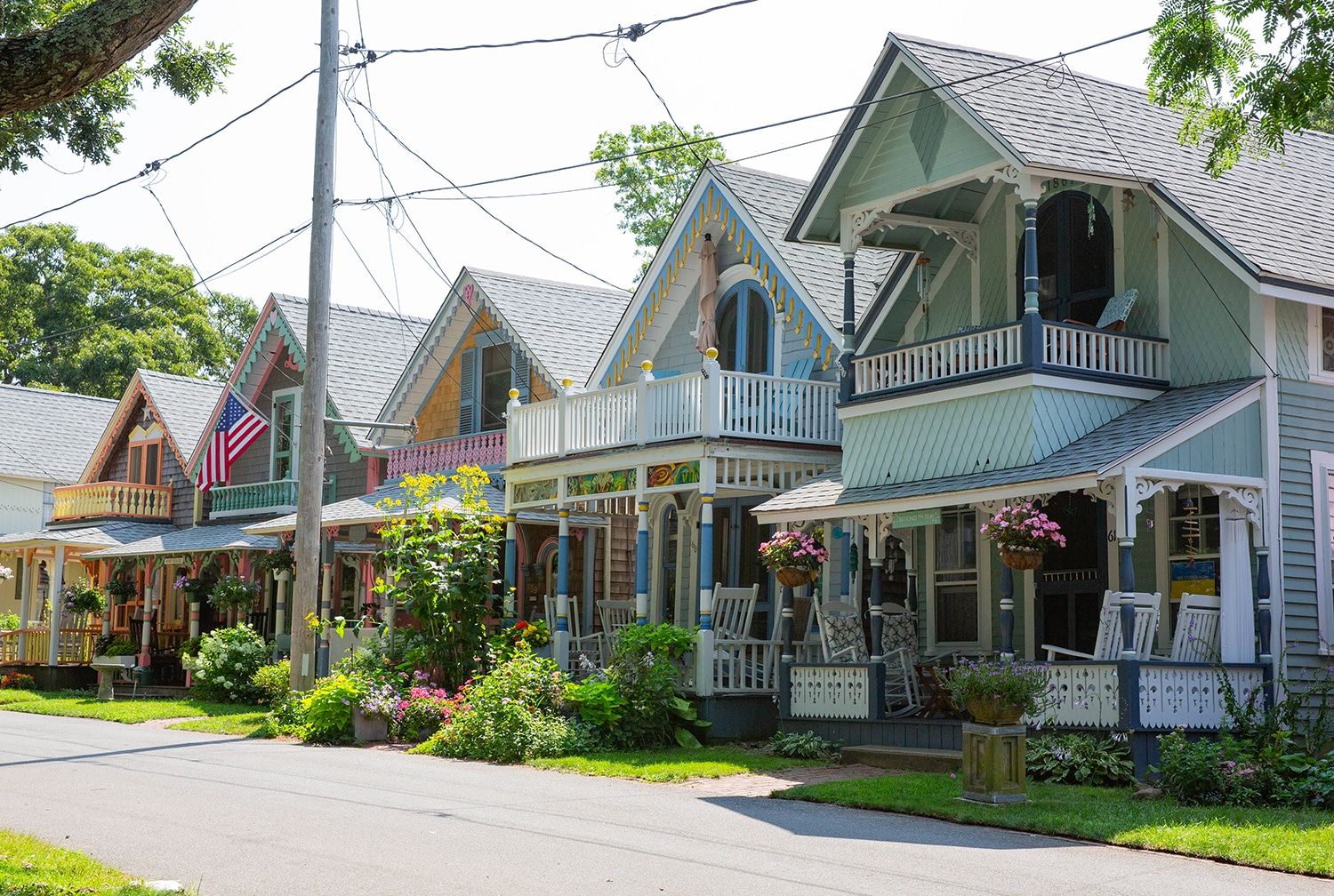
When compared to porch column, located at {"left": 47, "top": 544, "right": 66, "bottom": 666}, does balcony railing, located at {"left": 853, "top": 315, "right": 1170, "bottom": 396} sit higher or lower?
higher

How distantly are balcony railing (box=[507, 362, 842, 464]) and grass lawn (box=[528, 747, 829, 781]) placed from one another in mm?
4124

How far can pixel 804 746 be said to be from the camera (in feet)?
58.2

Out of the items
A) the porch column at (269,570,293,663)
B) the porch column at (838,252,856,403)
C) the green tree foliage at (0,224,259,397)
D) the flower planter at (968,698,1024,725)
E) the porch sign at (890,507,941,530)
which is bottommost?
the flower planter at (968,698,1024,725)

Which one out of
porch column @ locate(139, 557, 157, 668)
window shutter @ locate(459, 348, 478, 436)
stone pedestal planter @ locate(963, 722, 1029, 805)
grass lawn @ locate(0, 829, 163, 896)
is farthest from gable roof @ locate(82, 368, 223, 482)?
grass lawn @ locate(0, 829, 163, 896)

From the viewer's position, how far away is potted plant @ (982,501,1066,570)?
15.8 meters

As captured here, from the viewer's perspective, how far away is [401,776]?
15.8 metres

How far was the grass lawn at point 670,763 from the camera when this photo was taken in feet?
53.0

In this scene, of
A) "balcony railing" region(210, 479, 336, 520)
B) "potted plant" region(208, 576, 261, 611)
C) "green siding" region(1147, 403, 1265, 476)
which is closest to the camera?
"green siding" region(1147, 403, 1265, 476)

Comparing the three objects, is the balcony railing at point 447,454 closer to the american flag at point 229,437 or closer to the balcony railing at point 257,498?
the american flag at point 229,437

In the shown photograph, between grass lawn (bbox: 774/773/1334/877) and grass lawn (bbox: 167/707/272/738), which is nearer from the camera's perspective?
grass lawn (bbox: 774/773/1334/877)

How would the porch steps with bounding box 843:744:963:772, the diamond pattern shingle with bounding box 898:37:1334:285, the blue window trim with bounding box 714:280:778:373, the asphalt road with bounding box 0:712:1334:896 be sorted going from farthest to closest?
the blue window trim with bounding box 714:280:778:373, the diamond pattern shingle with bounding box 898:37:1334:285, the porch steps with bounding box 843:744:963:772, the asphalt road with bounding box 0:712:1334:896

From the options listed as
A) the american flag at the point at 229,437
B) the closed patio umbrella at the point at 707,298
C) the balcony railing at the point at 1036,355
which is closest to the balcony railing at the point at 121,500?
the american flag at the point at 229,437

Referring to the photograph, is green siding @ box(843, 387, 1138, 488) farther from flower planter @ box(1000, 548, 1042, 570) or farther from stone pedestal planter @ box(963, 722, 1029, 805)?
stone pedestal planter @ box(963, 722, 1029, 805)

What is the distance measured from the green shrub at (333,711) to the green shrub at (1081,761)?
355 inches
